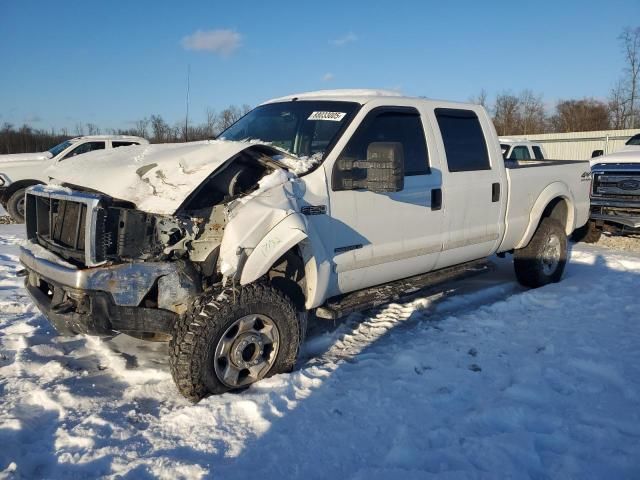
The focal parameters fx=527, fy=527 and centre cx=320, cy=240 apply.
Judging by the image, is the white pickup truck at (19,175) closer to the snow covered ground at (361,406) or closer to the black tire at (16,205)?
the black tire at (16,205)

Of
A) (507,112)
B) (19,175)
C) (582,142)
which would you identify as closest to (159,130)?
(19,175)

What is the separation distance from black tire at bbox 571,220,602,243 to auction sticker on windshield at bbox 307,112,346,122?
21.7ft

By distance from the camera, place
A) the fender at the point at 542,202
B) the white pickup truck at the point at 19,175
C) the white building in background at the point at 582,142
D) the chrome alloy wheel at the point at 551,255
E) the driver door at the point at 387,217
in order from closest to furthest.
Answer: the driver door at the point at 387,217 < the fender at the point at 542,202 < the chrome alloy wheel at the point at 551,255 < the white pickup truck at the point at 19,175 < the white building in background at the point at 582,142

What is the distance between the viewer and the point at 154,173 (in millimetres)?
3375

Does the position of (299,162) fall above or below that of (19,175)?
above

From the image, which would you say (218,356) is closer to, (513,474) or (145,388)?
(145,388)

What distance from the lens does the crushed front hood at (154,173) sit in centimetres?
321

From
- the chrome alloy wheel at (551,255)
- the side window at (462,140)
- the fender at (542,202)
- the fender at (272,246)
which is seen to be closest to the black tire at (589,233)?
the fender at (542,202)

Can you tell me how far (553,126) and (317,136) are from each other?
56.8 metres

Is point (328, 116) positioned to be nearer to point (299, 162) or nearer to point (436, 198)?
point (299, 162)

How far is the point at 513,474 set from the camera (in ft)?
8.68

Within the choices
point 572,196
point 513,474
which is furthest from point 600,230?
point 513,474

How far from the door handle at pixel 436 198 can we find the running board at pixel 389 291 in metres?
0.65

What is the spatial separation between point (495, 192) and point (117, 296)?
364 cm
